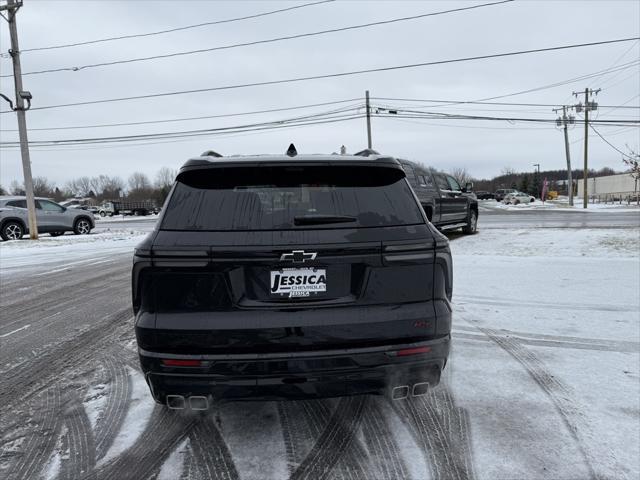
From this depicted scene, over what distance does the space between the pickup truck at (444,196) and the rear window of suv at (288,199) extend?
7.07 meters

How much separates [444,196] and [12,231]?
16788 millimetres

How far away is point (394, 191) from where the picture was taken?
8.62 ft

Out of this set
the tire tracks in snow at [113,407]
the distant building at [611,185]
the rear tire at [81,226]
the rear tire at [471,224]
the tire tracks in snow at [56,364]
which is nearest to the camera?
the tire tracks in snow at [113,407]

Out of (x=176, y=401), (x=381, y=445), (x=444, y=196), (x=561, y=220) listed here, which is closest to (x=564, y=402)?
(x=381, y=445)

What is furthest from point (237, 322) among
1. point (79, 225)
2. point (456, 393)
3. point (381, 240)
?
point (79, 225)

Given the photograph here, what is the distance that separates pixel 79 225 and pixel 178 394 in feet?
64.7

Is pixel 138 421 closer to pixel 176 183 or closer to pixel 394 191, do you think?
pixel 176 183

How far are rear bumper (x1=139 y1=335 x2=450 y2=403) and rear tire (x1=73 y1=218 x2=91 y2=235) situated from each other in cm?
1958

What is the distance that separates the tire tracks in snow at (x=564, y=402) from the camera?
238 centimetres

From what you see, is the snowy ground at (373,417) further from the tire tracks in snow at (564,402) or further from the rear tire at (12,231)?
the rear tire at (12,231)

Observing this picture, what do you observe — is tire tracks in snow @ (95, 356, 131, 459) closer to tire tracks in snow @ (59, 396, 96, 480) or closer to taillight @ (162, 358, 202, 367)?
tire tracks in snow @ (59, 396, 96, 480)

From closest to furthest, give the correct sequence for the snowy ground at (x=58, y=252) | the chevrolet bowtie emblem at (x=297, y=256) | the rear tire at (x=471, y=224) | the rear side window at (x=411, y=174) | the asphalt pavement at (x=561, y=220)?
the chevrolet bowtie emblem at (x=297, y=256)
the rear side window at (x=411, y=174)
the snowy ground at (x=58, y=252)
the rear tire at (x=471, y=224)
the asphalt pavement at (x=561, y=220)

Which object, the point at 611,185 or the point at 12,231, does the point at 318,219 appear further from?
the point at 611,185

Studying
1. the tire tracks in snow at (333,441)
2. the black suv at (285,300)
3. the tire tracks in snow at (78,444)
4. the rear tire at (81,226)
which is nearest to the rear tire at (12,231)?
the rear tire at (81,226)
